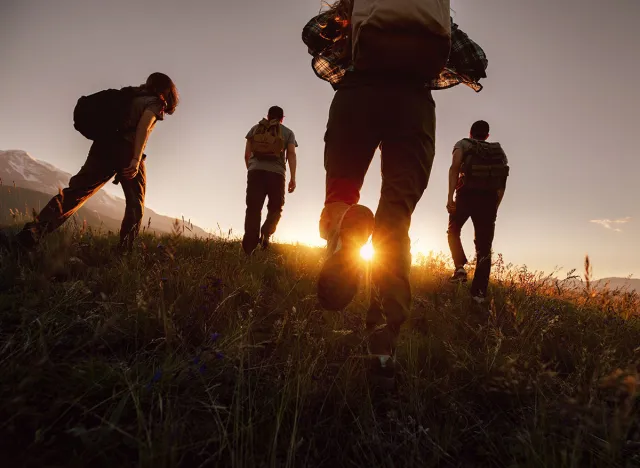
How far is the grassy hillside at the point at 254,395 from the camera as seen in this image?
0.93 meters

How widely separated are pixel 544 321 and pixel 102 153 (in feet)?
16.3

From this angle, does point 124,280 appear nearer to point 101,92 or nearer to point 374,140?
point 374,140

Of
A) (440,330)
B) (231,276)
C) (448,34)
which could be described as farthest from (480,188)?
(231,276)

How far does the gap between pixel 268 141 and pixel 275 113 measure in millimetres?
758

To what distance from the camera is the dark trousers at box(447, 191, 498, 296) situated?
3957 mm

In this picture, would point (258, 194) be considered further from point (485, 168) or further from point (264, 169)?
point (485, 168)

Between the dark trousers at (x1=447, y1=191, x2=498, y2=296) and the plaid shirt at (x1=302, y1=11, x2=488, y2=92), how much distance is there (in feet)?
7.84

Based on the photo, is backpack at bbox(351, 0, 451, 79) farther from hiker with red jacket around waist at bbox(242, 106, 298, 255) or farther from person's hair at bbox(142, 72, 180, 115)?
hiker with red jacket around waist at bbox(242, 106, 298, 255)

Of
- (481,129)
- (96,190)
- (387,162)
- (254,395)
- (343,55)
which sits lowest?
(254,395)

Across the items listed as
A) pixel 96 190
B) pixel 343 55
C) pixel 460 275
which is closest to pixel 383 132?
pixel 343 55

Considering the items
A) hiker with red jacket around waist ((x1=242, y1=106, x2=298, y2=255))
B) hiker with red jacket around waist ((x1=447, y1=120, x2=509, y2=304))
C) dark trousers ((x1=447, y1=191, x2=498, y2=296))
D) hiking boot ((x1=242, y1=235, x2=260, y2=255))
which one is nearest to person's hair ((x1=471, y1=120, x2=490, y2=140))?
hiker with red jacket around waist ((x1=447, y1=120, x2=509, y2=304))

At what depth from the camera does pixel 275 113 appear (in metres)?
5.31

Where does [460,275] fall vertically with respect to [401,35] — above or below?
below

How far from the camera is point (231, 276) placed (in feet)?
9.58
